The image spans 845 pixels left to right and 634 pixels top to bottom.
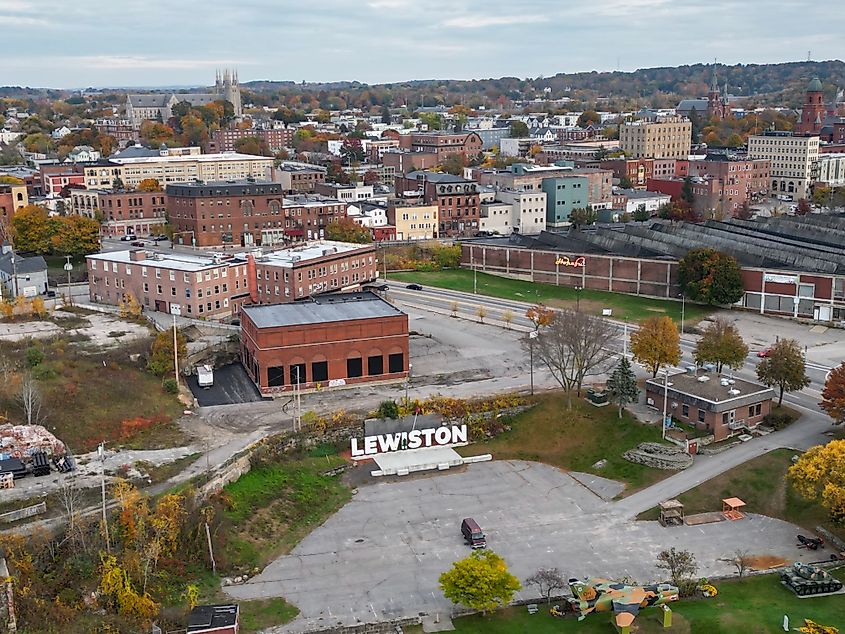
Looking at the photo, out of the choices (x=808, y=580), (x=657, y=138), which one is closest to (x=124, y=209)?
(x=808, y=580)

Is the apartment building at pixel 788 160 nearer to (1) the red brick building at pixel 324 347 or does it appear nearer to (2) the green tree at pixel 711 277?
(2) the green tree at pixel 711 277

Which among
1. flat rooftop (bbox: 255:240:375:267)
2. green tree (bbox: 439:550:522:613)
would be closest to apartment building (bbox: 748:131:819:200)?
flat rooftop (bbox: 255:240:375:267)

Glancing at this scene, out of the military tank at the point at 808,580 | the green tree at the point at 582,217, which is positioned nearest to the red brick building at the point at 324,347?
the military tank at the point at 808,580

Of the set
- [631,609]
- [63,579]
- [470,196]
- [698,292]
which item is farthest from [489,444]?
[470,196]

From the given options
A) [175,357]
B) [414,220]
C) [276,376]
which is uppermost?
[414,220]

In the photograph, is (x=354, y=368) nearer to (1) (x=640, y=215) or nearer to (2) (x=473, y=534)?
(2) (x=473, y=534)

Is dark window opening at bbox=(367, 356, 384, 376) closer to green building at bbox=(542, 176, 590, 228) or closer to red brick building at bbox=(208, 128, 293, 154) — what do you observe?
green building at bbox=(542, 176, 590, 228)
